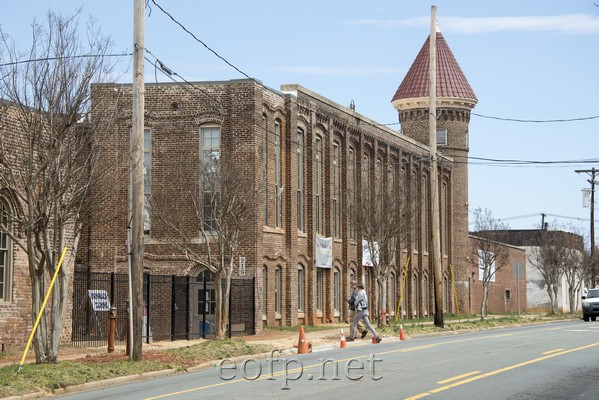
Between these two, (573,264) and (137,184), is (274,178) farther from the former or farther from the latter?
(573,264)

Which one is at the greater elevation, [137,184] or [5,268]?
[137,184]

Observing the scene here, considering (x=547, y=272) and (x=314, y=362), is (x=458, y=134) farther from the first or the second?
(x=314, y=362)

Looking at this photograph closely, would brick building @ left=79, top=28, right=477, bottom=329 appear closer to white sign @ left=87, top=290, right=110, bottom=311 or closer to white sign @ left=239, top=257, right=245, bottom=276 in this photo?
white sign @ left=239, top=257, right=245, bottom=276

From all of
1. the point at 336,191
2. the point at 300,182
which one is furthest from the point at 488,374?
the point at 336,191

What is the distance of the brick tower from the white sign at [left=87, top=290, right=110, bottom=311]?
1464 inches

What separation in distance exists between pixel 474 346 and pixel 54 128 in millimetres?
12295

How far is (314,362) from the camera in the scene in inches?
863

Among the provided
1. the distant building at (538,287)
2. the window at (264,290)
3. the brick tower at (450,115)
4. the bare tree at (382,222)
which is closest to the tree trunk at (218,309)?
the window at (264,290)

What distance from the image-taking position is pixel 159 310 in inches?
1400

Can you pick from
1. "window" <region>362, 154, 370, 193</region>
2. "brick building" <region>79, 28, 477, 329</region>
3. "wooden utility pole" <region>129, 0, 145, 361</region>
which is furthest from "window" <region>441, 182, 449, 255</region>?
"wooden utility pole" <region>129, 0, 145, 361</region>

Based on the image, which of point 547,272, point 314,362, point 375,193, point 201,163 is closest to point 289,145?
point 375,193

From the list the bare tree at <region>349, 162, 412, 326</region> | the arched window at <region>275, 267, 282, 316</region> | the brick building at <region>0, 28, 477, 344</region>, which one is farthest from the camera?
the bare tree at <region>349, 162, 412, 326</region>

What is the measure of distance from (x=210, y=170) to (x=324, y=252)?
42.7ft

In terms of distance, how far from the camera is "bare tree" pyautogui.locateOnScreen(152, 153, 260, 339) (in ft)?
101
